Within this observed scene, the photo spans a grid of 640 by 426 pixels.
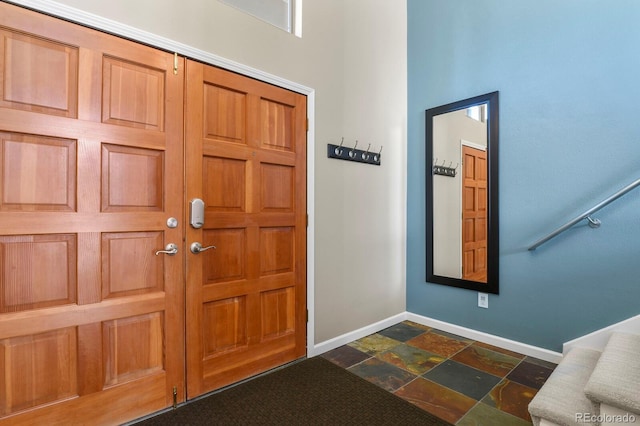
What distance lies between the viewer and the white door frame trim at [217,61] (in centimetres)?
147

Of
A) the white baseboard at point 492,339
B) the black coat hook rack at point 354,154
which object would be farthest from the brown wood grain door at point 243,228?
the white baseboard at point 492,339

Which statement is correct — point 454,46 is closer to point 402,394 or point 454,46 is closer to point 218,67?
point 218,67

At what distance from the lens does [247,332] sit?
6.95 ft

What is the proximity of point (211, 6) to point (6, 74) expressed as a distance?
1132 mm

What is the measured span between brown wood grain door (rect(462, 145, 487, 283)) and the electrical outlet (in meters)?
0.13

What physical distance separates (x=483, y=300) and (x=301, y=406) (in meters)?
1.87

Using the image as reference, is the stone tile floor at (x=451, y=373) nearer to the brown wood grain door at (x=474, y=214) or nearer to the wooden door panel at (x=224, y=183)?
the brown wood grain door at (x=474, y=214)

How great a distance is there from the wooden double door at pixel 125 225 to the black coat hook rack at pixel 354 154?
1.66 feet

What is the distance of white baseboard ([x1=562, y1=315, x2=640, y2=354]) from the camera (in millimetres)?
2025

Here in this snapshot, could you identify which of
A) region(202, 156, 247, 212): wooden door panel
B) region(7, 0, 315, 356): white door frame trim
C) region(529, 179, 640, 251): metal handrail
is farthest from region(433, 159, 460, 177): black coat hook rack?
region(202, 156, 247, 212): wooden door panel

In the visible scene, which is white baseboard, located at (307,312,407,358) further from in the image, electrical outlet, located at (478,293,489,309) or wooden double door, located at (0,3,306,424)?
electrical outlet, located at (478,293,489,309)

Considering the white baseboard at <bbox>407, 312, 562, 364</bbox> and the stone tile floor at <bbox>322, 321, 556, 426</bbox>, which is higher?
the white baseboard at <bbox>407, 312, 562, 364</bbox>

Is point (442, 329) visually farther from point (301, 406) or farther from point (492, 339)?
point (301, 406)

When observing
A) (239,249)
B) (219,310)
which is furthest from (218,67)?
(219,310)
